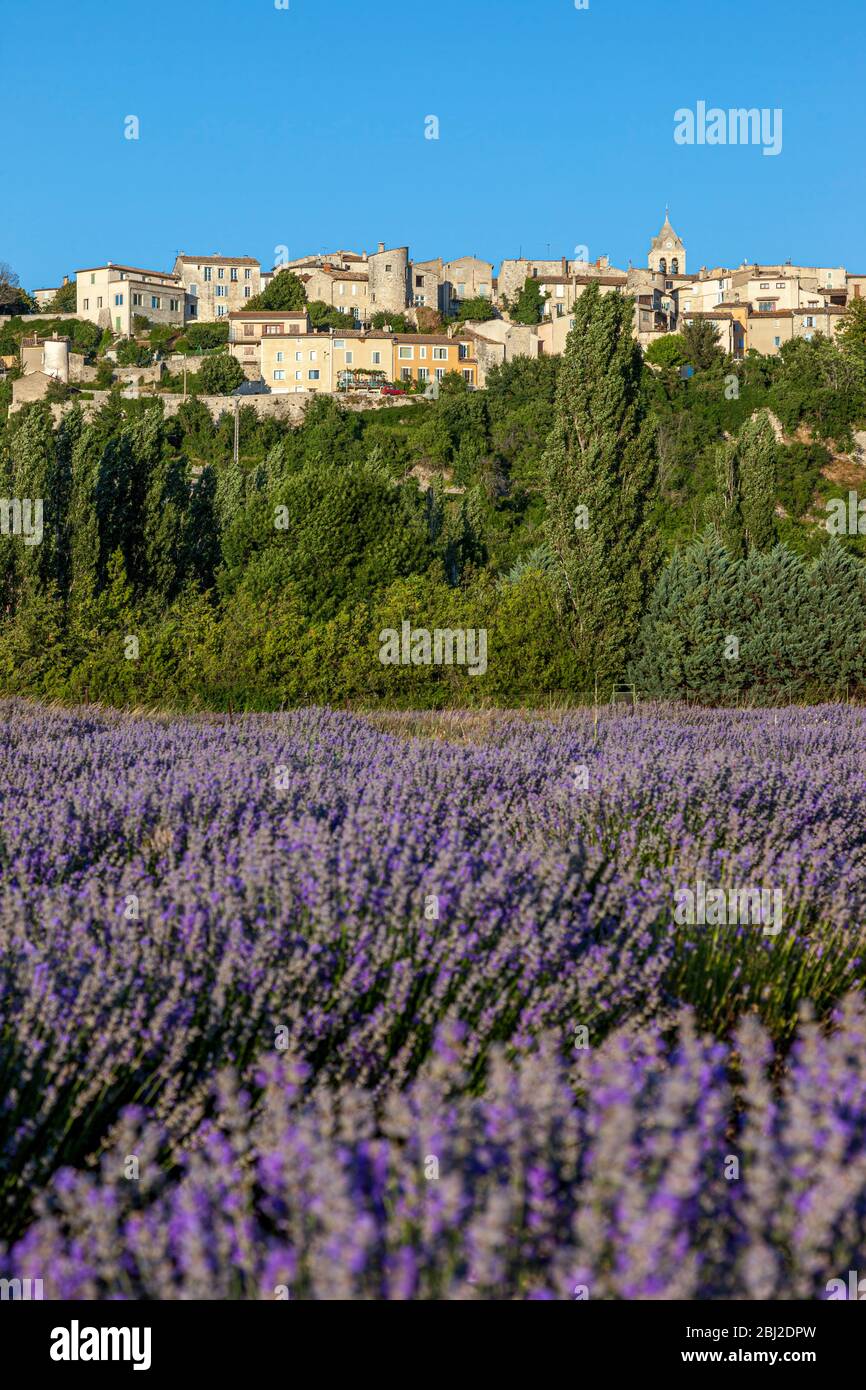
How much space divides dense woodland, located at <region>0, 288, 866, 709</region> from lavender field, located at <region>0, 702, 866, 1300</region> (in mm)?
7817

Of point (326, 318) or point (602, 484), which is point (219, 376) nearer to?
point (326, 318)

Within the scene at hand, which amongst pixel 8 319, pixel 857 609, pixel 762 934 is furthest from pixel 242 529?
pixel 8 319

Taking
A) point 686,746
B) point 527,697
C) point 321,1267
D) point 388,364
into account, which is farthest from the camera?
point 388,364

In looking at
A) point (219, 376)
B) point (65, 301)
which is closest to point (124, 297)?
point (65, 301)

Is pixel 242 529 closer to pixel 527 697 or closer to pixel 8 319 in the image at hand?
pixel 527 697

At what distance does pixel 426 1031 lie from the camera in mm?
2750

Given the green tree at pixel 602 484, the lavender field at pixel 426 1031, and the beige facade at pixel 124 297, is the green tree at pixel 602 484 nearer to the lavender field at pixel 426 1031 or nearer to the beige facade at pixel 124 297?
the lavender field at pixel 426 1031

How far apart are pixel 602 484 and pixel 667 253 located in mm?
99381

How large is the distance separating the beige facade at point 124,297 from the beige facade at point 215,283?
3210mm

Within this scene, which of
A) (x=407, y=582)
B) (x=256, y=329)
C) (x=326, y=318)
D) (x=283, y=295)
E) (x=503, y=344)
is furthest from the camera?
(x=283, y=295)

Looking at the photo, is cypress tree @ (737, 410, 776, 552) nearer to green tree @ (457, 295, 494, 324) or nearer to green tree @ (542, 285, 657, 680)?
green tree @ (542, 285, 657, 680)

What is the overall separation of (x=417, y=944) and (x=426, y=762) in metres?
2.66

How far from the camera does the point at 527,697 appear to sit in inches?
548

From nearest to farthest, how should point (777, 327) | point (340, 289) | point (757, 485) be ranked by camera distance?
point (757, 485)
point (777, 327)
point (340, 289)
